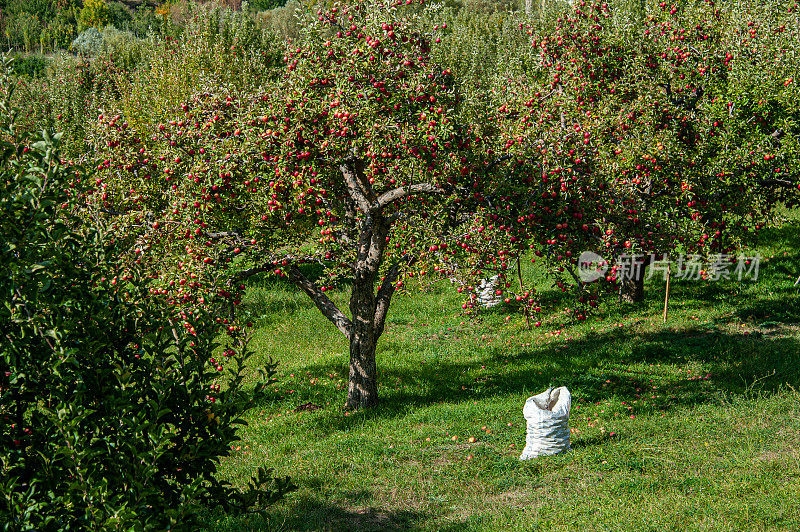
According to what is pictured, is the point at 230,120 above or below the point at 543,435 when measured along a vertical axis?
above

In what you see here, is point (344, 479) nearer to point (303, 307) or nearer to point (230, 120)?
point (230, 120)

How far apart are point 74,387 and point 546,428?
7.46 meters

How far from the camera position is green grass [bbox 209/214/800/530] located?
29.5ft

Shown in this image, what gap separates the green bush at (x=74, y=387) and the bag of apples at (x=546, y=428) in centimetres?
618

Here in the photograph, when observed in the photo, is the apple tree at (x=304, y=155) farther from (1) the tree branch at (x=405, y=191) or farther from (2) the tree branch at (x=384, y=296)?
(2) the tree branch at (x=384, y=296)

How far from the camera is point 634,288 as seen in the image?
786 inches

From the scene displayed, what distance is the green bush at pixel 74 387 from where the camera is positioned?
4598 mm

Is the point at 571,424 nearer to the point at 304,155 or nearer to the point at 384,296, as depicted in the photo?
the point at 384,296

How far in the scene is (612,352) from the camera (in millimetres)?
16188

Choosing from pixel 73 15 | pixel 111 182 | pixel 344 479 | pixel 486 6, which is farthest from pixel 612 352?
pixel 73 15

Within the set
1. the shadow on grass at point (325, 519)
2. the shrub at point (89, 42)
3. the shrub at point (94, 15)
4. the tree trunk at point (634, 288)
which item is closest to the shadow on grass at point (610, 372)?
the tree trunk at point (634, 288)

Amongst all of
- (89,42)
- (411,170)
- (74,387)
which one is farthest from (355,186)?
(89,42)

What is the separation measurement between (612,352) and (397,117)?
8.76 meters

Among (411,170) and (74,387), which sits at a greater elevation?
(411,170)
